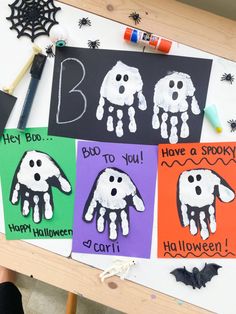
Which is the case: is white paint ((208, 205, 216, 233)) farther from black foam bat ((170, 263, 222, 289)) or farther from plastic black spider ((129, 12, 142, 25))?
plastic black spider ((129, 12, 142, 25))

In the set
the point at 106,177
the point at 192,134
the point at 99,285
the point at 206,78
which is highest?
the point at 206,78

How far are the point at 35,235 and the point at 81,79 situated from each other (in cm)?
34

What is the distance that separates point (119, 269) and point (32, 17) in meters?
0.55

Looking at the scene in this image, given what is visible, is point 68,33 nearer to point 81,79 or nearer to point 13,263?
point 81,79

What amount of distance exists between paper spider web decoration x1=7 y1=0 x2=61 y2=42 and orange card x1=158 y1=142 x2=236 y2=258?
351 mm

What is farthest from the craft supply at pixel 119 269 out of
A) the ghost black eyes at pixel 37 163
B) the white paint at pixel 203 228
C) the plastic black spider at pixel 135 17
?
the plastic black spider at pixel 135 17

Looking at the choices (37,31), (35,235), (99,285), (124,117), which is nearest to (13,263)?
(35,235)

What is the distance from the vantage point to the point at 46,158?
2.51 ft

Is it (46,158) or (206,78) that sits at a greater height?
(206,78)

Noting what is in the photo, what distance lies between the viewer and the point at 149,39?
0.74 meters

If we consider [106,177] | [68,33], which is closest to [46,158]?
[106,177]

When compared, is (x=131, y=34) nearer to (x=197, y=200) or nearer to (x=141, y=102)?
(x=141, y=102)

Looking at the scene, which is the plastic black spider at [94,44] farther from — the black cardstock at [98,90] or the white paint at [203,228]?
the white paint at [203,228]

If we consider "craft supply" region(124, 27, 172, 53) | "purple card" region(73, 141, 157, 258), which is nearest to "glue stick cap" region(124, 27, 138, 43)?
"craft supply" region(124, 27, 172, 53)
